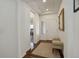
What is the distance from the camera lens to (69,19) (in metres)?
2.60

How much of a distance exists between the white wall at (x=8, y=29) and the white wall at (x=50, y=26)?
218 inches

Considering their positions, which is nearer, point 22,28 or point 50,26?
point 22,28

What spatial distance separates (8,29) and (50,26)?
233 inches

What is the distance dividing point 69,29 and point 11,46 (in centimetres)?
211

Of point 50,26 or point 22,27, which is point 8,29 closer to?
point 22,27

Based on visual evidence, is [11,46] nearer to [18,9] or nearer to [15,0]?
[18,9]

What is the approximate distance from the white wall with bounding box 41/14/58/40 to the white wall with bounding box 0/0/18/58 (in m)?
5.54

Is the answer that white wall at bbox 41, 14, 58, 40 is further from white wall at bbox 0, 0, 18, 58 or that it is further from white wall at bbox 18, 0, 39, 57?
white wall at bbox 0, 0, 18, 58

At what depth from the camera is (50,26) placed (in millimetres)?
9117

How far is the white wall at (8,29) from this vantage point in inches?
129

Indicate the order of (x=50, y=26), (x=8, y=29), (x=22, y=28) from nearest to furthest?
1. (x=8, y=29)
2. (x=22, y=28)
3. (x=50, y=26)

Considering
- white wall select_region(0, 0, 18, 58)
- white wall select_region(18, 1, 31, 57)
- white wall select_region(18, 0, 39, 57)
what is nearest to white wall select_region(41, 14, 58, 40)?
white wall select_region(18, 0, 39, 57)

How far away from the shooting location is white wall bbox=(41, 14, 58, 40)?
8961 mm

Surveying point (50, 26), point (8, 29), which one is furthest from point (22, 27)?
point (50, 26)
